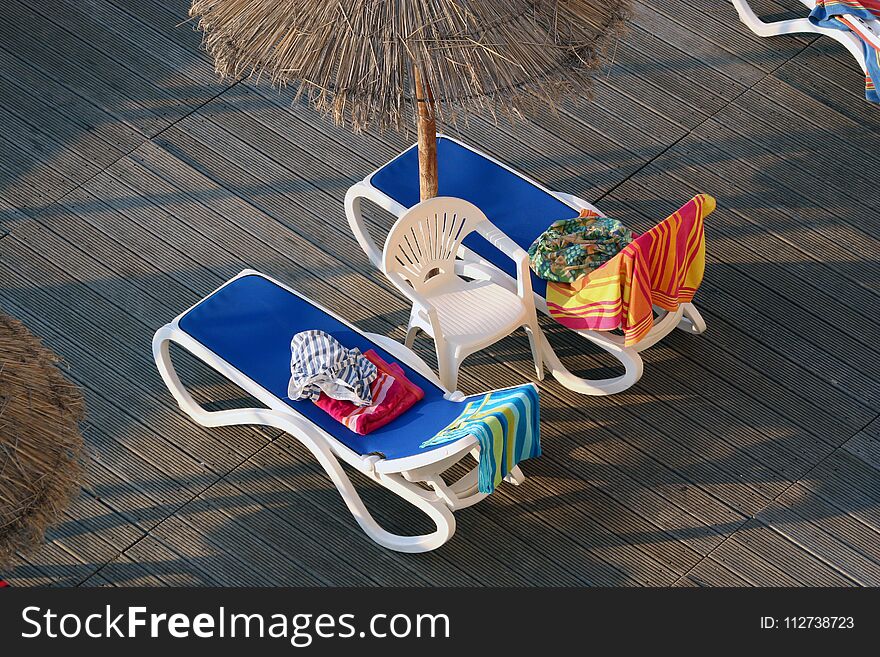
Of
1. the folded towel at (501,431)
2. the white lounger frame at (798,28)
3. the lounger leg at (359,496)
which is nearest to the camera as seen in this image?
the folded towel at (501,431)

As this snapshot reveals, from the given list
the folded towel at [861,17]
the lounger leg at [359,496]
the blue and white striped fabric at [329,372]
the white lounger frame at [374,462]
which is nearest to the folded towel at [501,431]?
the white lounger frame at [374,462]

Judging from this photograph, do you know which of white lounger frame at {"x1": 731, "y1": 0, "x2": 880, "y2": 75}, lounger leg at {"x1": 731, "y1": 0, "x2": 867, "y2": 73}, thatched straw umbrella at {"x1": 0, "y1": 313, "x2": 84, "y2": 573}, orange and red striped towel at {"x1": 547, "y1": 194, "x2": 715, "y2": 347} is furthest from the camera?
lounger leg at {"x1": 731, "y1": 0, "x2": 867, "y2": 73}

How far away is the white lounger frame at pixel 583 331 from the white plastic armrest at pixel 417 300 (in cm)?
35

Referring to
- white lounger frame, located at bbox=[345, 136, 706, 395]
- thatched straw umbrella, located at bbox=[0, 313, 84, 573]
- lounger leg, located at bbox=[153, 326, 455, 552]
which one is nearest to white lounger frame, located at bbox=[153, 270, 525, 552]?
lounger leg, located at bbox=[153, 326, 455, 552]

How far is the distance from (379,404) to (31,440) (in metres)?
1.70

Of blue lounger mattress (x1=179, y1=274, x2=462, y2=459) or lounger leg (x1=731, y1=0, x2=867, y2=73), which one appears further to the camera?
lounger leg (x1=731, y1=0, x2=867, y2=73)

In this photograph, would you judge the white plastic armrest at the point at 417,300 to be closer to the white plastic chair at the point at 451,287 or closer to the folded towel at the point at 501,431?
the white plastic chair at the point at 451,287

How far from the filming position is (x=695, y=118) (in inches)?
257

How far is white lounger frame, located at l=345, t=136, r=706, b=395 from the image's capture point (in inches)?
213

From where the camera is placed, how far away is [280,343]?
5.28m

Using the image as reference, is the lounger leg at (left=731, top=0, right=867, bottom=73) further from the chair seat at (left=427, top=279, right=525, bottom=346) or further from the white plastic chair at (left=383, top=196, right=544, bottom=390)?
the chair seat at (left=427, top=279, right=525, bottom=346)

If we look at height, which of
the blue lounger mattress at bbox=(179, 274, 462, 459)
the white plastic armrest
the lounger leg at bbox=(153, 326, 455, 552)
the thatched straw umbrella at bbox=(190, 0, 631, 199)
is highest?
the thatched straw umbrella at bbox=(190, 0, 631, 199)

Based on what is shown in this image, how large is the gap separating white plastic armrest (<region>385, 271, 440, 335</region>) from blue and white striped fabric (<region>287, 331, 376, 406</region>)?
0.96 feet

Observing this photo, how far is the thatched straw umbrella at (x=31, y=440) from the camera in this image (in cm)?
354
